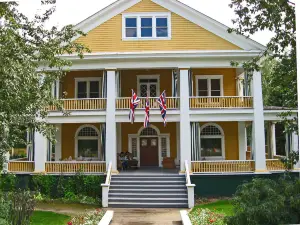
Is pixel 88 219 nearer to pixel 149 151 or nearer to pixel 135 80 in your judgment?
pixel 149 151

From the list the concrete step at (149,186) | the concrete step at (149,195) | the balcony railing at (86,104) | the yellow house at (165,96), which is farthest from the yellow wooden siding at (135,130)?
the concrete step at (149,195)

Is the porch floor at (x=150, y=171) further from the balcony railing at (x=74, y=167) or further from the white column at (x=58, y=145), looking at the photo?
the white column at (x=58, y=145)

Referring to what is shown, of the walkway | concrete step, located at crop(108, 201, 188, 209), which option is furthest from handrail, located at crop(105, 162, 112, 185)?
the walkway

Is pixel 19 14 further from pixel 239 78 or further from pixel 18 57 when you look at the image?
pixel 239 78

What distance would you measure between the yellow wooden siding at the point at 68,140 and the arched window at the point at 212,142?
4.01 meters

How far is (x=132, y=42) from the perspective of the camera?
1087cm

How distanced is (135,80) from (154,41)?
5.02ft

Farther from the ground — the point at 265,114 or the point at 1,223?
the point at 265,114

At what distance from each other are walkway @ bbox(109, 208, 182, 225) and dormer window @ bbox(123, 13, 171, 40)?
5092 millimetres

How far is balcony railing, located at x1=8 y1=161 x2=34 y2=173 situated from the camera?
380 inches

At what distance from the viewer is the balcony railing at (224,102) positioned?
10641 mm

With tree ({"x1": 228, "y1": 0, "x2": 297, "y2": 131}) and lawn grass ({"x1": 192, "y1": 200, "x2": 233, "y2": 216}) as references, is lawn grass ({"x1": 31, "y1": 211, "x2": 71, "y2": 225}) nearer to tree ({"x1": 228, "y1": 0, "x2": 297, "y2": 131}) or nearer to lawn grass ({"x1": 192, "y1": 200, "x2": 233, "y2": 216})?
lawn grass ({"x1": 192, "y1": 200, "x2": 233, "y2": 216})

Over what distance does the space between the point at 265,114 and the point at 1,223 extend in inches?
287

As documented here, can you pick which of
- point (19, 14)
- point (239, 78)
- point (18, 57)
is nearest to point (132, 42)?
point (239, 78)
